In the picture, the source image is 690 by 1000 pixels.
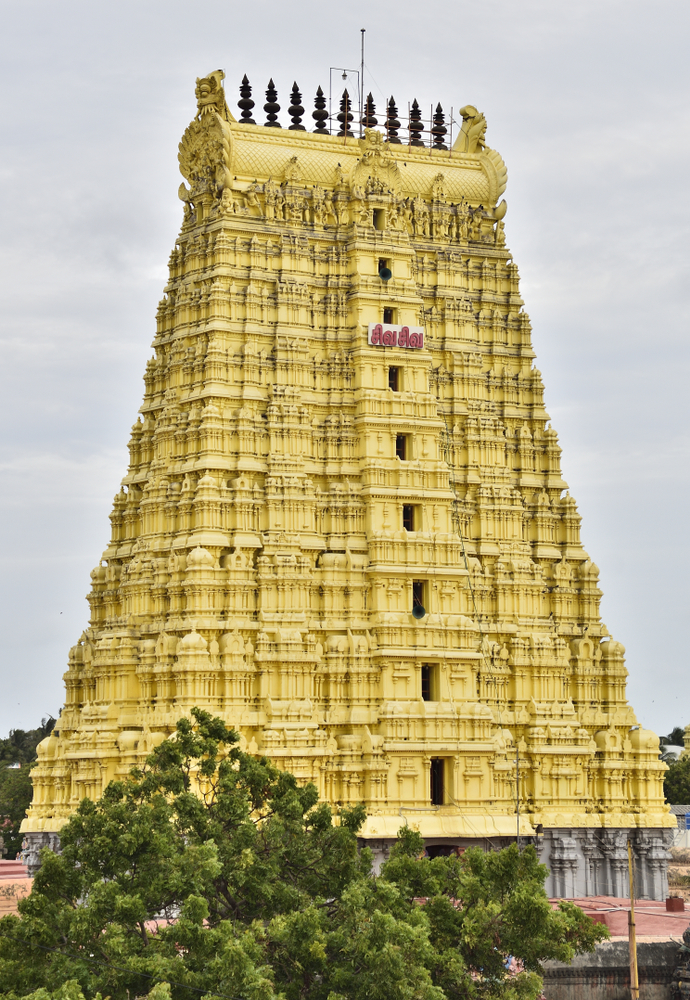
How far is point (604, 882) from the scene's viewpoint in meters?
61.7

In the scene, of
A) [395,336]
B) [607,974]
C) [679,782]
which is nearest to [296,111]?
[395,336]

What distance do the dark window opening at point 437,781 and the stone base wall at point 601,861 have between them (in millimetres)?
3386

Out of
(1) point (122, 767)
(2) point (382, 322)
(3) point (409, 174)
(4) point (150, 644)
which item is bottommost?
(1) point (122, 767)

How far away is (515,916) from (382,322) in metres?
26.5

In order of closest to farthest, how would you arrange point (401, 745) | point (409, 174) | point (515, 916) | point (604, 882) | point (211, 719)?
1. point (515, 916)
2. point (211, 719)
3. point (401, 745)
4. point (604, 882)
5. point (409, 174)

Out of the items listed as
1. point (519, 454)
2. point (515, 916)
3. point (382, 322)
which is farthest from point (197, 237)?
point (515, 916)

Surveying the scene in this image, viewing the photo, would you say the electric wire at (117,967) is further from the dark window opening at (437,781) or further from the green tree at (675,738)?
the green tree at (675,738)

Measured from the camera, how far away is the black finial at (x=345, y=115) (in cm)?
6756

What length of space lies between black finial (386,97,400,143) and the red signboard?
10393 mm

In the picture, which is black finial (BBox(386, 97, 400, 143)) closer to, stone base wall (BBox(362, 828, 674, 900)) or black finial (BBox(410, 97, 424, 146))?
black finial (BBox(410, 97, 424, 146))

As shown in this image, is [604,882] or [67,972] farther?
[604,882]

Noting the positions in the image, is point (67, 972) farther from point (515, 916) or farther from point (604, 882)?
point (604, 882)

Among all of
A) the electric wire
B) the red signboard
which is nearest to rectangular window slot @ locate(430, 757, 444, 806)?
the red signboard

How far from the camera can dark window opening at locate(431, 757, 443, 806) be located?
2314 inches
